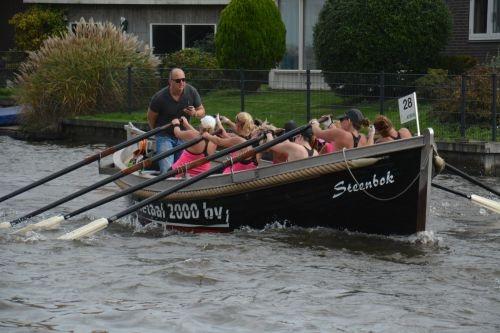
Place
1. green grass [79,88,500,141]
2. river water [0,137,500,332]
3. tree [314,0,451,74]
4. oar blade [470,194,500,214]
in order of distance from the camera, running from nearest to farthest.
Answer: river water [0,137,500,332], oar blade [470,194,500,214], green grass [79,88,500,141], tree [314,0,451,74]

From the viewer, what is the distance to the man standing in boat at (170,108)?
49.9ft

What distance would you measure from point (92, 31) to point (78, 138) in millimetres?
2793

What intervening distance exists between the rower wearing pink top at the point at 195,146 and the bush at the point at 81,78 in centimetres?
1234

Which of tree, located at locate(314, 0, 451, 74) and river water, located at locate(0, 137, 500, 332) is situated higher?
tree, located at locate(314, 0, 451, 74)

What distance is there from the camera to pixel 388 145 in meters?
12.3

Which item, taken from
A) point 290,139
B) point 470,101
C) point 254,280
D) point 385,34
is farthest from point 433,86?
point 254,280

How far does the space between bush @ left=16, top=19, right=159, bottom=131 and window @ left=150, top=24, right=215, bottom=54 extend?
9728mm

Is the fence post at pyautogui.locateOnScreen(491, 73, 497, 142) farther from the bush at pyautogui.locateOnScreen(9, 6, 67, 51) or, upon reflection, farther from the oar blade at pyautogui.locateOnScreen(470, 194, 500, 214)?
the bush at pyautogui.locateOnScreen(9, 6, 67, 51)

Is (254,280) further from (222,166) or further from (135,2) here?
(135,2)

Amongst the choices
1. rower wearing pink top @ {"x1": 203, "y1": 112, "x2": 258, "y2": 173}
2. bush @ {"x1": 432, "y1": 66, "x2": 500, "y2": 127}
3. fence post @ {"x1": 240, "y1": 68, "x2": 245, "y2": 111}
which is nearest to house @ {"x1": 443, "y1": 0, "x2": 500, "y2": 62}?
fence post @ {"x1": 240, "y1": 68, "x2": 245, "y2": 111}

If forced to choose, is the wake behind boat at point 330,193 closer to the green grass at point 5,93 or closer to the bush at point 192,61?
the bush at point 192,61

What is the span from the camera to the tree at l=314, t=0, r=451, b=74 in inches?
934

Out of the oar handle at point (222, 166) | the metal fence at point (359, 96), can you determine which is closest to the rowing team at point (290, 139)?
the oar handle at point (222, 166)

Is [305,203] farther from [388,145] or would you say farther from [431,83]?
[431,83]
